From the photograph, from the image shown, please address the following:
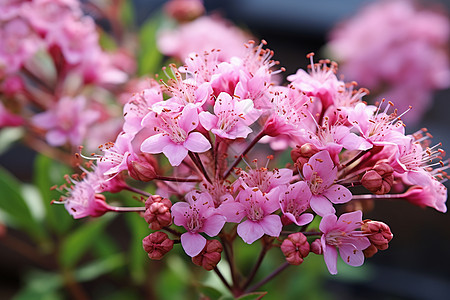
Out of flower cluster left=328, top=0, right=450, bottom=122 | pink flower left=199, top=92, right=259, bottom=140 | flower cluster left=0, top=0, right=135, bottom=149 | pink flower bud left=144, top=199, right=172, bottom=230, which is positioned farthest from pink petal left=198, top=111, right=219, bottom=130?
flower cluster left=328, top=0, right=450, bottom=122

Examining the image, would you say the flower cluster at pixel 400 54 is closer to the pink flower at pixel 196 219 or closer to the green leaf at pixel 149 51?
the green leaf at pixel 149 51

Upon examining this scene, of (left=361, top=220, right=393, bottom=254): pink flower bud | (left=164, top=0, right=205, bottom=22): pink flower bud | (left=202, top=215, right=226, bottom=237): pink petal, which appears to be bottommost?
(left=202, top=215, right=226, bottom=237): pink petal

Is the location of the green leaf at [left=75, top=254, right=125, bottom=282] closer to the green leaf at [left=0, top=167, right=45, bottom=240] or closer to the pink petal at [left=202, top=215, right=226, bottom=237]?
the green leaf at [left=0, top=167, right=45, bottom=240]

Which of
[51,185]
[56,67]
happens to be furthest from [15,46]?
[51,185]

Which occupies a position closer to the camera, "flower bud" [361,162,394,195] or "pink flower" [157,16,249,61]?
"flower bud" [361,162,394,195]

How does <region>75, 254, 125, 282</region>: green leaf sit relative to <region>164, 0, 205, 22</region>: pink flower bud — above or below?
below

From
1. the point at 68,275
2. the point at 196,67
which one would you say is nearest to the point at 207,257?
the point at 196,67

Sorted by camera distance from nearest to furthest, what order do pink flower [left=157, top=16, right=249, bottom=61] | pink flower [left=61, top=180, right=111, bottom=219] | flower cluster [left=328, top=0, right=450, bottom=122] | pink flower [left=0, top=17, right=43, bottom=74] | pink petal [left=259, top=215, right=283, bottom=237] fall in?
pink petal [left=259, top=215, right=283, bottom=237] < pink flower [left=61, top=180, right=111, bottom=219] < pink flower [left=0, top=17, right=43, bottom=74] < pink flower [left=157, top=16, right=249, bottom=61] < flower cluster [left=328, top=0, right=450, bottom=122]

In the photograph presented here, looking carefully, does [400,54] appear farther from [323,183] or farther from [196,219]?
[196,219]
